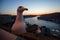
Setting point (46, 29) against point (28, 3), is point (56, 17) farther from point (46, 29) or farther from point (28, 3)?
point (28, 3)

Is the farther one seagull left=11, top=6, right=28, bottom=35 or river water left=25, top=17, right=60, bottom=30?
seagull left=11, top=6, right=28, bottom=35

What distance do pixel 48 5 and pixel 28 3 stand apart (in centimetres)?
26

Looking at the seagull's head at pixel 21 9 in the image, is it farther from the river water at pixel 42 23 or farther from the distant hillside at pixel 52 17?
the distant hillside at pixel 52 17

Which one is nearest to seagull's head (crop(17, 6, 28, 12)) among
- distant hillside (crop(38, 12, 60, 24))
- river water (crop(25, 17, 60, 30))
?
river water (crop(25, 17, 60, 30))

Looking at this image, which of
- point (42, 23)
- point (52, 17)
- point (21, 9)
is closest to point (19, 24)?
point (21, 9)

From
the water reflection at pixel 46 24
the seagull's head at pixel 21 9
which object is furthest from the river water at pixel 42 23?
the seagull's head at pixel 21 9

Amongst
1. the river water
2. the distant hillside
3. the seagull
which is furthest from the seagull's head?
the distant hillside

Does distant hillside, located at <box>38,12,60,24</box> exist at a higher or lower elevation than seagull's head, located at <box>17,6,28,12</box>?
lower

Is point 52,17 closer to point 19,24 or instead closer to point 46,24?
point 46,24

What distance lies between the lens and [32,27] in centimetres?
140

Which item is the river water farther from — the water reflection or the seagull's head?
the seagull's head

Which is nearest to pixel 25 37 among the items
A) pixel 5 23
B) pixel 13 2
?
pixel 5 23

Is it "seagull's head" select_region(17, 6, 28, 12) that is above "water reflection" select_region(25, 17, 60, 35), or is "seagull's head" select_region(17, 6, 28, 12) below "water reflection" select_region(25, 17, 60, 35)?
above

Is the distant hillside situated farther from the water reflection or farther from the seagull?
the seagull
